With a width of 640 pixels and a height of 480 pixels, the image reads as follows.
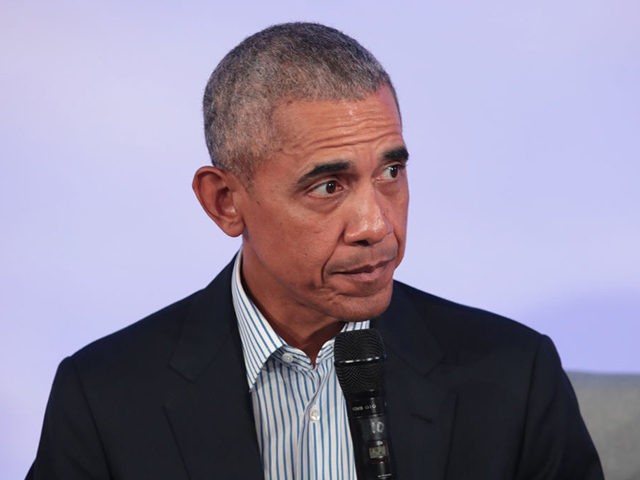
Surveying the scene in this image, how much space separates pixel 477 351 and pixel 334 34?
63 centimetres

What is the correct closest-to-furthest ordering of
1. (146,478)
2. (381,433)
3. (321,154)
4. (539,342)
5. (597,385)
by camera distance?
(381,433)
(321,154)
(146,478)
(539,342)
(597,385)

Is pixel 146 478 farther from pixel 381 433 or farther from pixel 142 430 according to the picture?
pixel 381 433

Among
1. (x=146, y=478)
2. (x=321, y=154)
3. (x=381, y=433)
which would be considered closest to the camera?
(x=381, y=433)

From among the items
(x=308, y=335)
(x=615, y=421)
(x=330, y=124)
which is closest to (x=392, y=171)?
(x=330, y=124)

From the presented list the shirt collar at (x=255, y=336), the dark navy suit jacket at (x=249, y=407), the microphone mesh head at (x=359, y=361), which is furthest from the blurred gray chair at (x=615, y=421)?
the microphone mesh head at (x=359, y=361)

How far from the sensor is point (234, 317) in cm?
229

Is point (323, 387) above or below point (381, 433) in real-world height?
above

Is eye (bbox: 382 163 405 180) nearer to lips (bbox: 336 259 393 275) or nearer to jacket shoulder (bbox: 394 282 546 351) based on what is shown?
lips (bbox: 336 259 393 275)

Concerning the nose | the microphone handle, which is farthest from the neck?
the microphone handle

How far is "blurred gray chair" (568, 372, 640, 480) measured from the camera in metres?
2.53

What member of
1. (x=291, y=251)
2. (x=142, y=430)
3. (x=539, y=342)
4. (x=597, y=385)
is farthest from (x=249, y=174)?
(x=597, y=385)

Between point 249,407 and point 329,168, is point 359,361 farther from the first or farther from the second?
point 249,407

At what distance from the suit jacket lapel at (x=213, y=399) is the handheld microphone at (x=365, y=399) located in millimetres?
432

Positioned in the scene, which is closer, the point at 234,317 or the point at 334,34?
the point at 334,34
